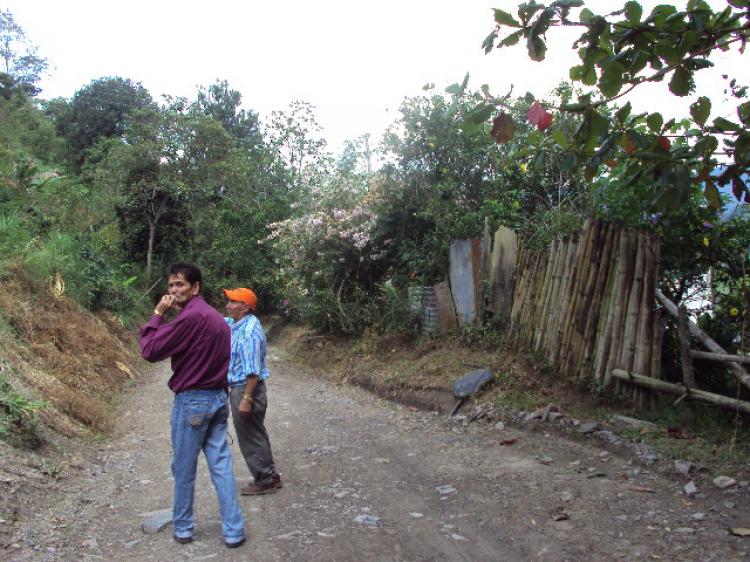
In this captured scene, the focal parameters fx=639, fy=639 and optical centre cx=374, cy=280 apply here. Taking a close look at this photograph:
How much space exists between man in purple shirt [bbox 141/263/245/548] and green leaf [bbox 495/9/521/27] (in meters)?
2.38

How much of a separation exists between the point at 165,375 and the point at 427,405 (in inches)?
266

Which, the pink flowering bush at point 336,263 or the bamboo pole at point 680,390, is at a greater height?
the pink flowering bush at point 336,263

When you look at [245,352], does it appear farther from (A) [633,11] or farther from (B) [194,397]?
(A) [633,11]

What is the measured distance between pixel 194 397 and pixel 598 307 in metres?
4.17

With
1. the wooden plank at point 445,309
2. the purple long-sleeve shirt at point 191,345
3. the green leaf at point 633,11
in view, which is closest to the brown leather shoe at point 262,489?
the purple long-sleeve shirt at point 191,345

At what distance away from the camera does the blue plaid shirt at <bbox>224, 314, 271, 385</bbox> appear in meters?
5.00

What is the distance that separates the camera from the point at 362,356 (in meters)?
11.8

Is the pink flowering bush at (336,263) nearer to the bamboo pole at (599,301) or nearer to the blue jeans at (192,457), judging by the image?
the bamboo pole at (599,301)

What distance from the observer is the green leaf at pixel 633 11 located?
329cm

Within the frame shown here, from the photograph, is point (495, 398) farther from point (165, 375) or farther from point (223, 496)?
point (165, 375)

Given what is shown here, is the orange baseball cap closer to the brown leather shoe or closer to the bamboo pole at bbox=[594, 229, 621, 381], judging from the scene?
the brown leather shoe

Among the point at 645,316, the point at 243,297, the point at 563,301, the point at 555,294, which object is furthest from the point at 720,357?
the point at 243,297

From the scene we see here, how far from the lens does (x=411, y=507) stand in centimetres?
464

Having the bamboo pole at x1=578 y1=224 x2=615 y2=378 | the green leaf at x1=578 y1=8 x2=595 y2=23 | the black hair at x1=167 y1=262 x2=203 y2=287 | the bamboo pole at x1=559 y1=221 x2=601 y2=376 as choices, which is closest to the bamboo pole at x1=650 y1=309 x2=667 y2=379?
the bamboo pole at x1=578 y1=224 x2=615 y2=378
